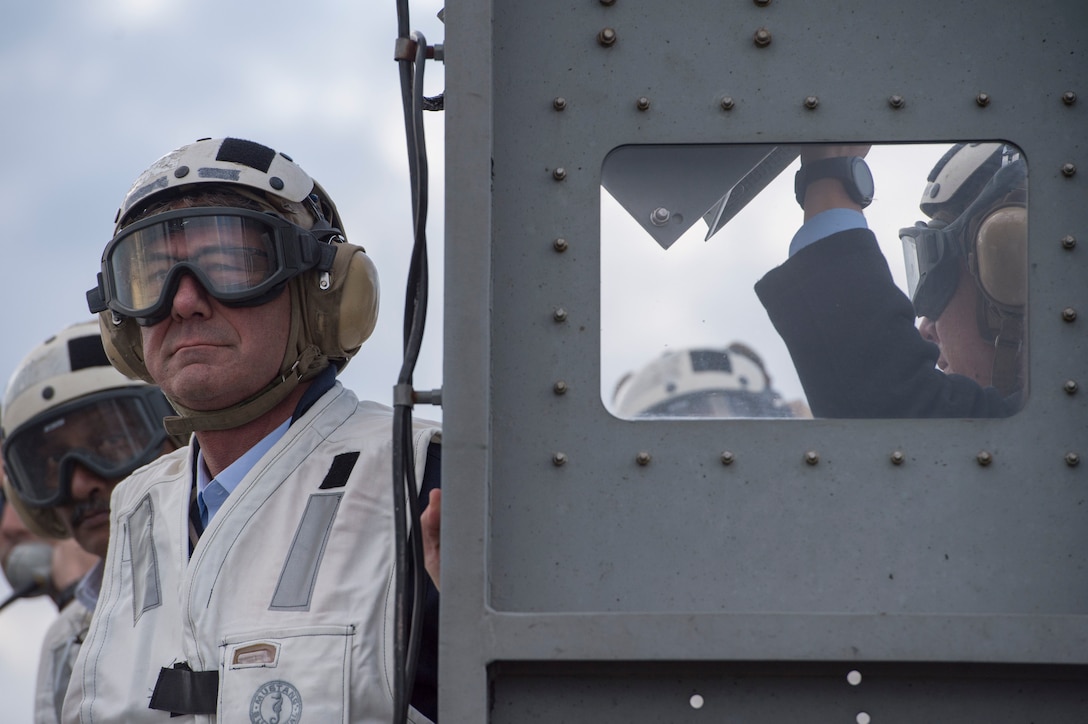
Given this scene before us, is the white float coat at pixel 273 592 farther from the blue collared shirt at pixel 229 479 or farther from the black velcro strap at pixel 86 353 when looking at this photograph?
the black velcro strap at pixel 86 353

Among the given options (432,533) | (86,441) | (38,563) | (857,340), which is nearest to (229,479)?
(432,533)

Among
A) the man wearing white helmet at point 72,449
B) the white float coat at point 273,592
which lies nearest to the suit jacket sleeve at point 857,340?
the white float coat at point 273,592

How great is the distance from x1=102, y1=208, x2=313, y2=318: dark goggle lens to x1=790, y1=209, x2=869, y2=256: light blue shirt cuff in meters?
1.47

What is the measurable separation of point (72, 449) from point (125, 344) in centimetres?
242

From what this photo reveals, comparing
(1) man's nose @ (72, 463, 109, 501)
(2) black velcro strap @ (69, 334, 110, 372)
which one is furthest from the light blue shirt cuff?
(2) black velcro strap @ (69, 334, 110, 372)

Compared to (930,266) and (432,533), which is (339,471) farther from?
(930,266)

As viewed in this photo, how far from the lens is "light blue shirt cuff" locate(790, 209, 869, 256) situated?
2.58 meters

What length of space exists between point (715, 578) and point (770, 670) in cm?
18

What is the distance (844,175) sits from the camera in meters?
2.58

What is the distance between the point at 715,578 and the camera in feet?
7.95

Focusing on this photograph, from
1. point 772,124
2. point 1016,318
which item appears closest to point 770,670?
point 1016,318

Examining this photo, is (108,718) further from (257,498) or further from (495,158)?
(495,158)

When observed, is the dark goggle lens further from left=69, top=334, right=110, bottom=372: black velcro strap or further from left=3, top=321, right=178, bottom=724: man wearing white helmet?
left=69, top=334, right=110, bottom=372: black velcro strap

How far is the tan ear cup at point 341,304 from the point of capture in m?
3.67
